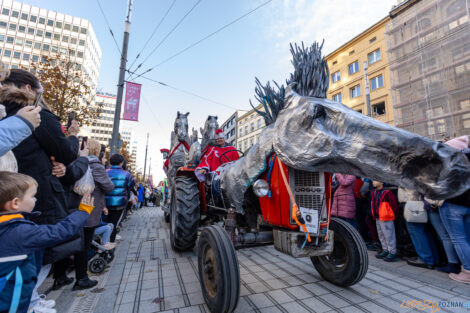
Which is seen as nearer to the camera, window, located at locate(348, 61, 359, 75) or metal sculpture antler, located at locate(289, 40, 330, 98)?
metal sculpture antler, located at locate(289, 40, 330, 98)

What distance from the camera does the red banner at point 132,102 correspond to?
7961 mm

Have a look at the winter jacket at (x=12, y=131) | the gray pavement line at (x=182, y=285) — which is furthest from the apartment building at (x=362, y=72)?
the winter jacket at (x=12, y=131)

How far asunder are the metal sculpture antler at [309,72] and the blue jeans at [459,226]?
274 cm

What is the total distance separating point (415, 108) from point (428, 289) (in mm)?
12936

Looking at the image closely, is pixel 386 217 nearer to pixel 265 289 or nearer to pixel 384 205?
pixel 384 205

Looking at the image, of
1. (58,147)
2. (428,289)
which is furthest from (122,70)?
(428,289)

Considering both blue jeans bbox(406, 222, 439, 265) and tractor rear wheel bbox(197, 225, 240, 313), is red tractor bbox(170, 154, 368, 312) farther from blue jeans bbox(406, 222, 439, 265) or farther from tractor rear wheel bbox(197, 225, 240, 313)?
blue jeans bbox(406, 222, 439, 265)

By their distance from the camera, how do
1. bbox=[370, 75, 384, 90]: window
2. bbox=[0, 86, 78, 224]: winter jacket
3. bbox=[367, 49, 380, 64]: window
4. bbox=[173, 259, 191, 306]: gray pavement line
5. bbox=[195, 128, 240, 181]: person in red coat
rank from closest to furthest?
1. bbox=[0, 86, 78, 224]: winter jacket
2. bbox=[173, 259, 191, 306]: gray pavement line
3. bbox=[195, 128, 240, 181]: person in red coat
4. bbox=[370, 75, 384, 90]: window
5. bbox=[367, 49, 380, 64]: window

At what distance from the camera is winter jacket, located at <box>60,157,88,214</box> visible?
2.11m

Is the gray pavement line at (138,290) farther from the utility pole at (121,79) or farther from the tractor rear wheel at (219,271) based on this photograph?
the utility pole at (121,79)

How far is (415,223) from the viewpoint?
3715 mm

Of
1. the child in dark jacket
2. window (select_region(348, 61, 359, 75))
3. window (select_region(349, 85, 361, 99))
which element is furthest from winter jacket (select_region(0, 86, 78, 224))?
window (select_region(348, 61, 359, 75))

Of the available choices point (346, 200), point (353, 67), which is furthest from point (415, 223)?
point (353, 67)

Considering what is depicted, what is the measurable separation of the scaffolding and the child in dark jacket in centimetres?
1267
